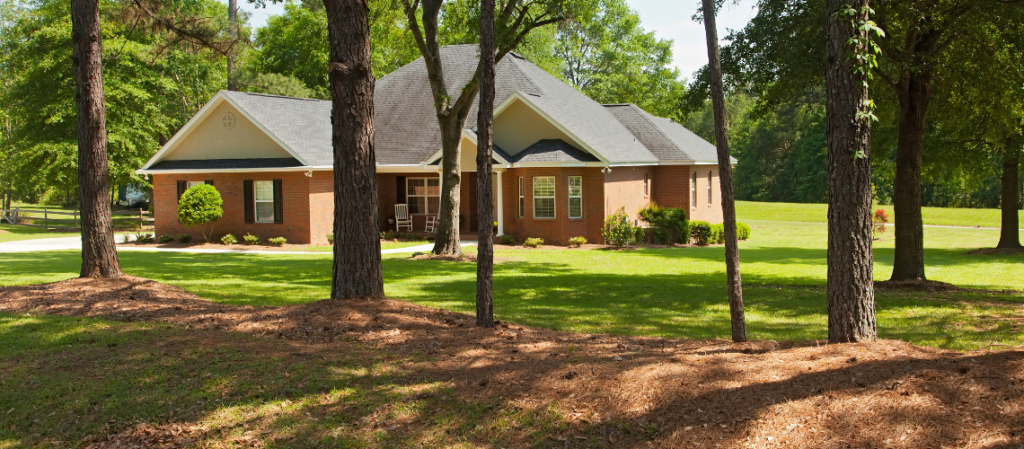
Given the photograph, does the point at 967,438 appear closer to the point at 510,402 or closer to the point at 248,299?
the point at 510,402

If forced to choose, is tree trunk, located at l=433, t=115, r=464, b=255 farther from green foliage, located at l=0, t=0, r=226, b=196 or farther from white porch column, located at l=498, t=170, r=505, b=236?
green foliage, located at l=0, t=0, r=226, b=196

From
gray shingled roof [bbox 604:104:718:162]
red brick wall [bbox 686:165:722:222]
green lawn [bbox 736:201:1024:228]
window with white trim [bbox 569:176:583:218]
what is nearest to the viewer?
window with white trim [bbox 569:176:583:218]

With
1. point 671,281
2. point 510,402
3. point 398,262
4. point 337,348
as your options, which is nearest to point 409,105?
point 398,262

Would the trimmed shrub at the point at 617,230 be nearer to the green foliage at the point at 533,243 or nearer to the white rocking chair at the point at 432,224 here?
the green foliage at the point at 533,243

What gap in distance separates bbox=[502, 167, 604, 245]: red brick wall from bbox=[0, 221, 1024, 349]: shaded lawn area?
227 centimetres

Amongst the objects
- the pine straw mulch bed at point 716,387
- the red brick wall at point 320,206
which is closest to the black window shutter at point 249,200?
the red brick wall at point 320,206

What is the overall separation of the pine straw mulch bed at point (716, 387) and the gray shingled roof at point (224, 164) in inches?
727

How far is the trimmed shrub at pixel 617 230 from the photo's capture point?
25.5 m

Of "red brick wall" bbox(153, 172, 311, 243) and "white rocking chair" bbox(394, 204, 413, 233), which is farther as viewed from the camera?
"white rocking chair" bbox(394, 204, 413, 233)

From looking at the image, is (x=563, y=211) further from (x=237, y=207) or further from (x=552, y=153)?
(x=237, y=207)

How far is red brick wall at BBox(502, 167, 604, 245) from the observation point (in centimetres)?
2609

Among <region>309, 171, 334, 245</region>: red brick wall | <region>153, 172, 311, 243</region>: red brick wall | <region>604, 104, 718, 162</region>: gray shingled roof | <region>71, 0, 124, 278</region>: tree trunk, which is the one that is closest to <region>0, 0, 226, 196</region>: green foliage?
<region>153, 172, 311, 243</region>: red brick wall

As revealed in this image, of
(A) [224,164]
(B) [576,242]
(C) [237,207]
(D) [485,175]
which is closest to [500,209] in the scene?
(B) [576,242]

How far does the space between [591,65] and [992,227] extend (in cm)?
2497
